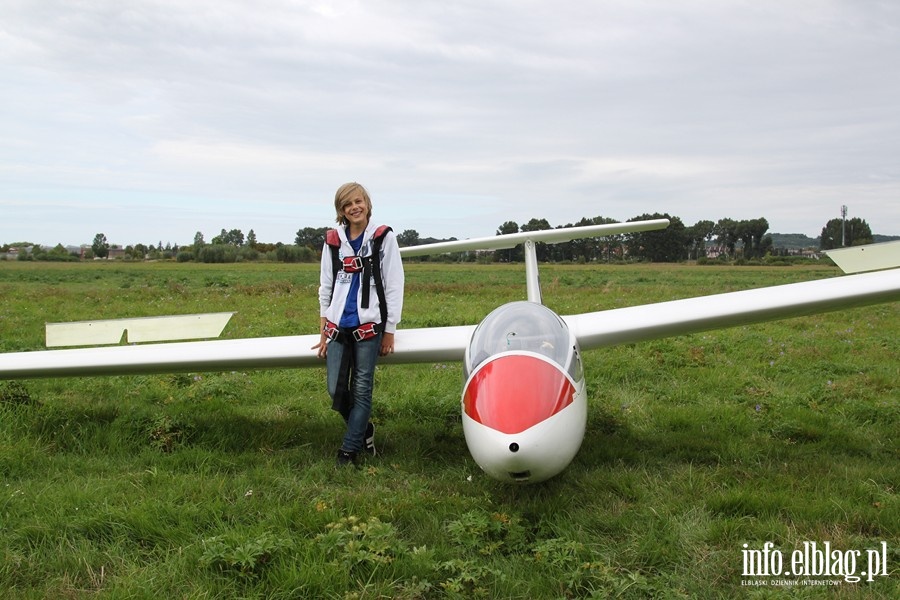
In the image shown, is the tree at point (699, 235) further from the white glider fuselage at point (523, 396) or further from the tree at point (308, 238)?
the white glider fuselage at point (523, 396)

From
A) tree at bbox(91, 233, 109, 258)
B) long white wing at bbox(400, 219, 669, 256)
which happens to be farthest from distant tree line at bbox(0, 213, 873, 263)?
long white wing at bbox(400, 219, 669, 256)

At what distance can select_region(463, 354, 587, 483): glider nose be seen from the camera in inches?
145

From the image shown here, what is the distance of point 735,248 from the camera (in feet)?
222

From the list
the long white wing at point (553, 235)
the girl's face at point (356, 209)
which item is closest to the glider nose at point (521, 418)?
the girl's face at point (356, 209)

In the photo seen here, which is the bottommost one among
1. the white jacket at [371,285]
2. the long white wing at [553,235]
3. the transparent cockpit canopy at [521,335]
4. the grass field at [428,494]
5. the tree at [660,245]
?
the grass field at [428,494]

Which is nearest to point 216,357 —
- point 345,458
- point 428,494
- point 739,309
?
point 345,458

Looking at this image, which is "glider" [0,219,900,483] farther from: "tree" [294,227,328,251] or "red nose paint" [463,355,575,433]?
"tree" [294,227,328,251]

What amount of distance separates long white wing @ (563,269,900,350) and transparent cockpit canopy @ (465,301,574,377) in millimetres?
679

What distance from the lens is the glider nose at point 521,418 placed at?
3.68 meters

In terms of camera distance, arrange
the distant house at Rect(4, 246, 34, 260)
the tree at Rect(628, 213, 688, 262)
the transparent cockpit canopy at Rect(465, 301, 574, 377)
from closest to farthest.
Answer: the transparent cockpit canopy at Rect(465, 301, 574, 377) < the distant house at Rect(4, 246, 34, 260) < the tree at Rect(628, 213, 688, 262)

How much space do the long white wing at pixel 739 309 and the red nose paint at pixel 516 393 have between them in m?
1.10

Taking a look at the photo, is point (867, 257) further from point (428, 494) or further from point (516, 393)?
point (428, 494)

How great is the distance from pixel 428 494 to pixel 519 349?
46.0 inches

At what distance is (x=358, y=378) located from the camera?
190 inches
